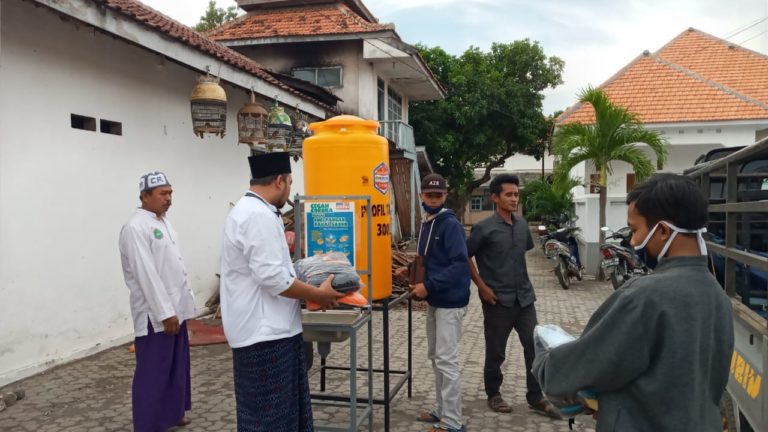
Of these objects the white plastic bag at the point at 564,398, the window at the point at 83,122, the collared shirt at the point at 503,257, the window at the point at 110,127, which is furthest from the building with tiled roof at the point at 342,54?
the white plastic bag at the point at 564,398

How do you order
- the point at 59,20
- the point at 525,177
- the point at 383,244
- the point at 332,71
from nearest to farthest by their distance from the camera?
the point at 383,244 < the point at 59,20 < the point at 332,71 < the point at 525,177

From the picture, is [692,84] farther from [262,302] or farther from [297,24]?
[262,302]

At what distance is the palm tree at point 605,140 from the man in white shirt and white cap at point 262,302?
9.53 m

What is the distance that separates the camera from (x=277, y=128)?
8.17 metres

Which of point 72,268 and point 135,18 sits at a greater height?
point 135,18

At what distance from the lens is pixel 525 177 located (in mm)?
44344

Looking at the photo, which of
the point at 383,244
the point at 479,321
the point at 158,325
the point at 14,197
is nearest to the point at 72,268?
the point at 14,197

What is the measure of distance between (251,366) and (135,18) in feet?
14.5

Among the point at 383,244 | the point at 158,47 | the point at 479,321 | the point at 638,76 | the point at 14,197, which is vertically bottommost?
the point at 479,321

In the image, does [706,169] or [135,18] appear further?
[135,18]

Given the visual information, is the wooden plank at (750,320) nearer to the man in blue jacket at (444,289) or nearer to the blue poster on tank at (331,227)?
the man in blue jacket at (444,289)

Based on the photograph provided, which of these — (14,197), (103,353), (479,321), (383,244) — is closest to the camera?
(383,244)

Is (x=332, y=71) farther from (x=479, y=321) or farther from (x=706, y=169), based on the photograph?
(x=706, y=169)

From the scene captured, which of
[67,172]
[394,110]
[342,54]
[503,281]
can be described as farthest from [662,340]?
[394,110]
